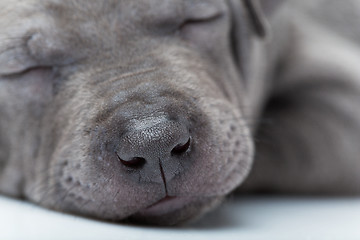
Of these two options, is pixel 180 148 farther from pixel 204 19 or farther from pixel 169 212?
pixel 204 19

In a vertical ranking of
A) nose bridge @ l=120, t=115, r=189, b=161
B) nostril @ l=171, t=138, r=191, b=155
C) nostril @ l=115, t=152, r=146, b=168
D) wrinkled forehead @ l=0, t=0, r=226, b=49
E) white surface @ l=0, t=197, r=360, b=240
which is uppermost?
wrinkled forehead @ l=0, t=0, r=226, b=49

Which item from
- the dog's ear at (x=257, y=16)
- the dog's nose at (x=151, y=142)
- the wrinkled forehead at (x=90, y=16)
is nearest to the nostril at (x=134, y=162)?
the dog's nose at (x=151, y=142)

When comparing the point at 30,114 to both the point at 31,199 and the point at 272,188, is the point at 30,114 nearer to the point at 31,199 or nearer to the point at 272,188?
the point at 31,199

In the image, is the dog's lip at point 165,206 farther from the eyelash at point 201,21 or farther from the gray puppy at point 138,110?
the eyelash at point 201,21

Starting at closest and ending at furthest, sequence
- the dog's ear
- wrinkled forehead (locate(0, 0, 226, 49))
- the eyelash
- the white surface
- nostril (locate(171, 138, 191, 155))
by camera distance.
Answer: the white surface < nostril (locate(171, 138, 191, 155)) < wrinkled forehead (locate(0, 0, 226, 49)) < the eyelash < the dog's ear

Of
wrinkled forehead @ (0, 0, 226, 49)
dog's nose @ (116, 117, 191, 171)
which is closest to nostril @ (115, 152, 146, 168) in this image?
dog's nose @ (116, 117, 191, 171)

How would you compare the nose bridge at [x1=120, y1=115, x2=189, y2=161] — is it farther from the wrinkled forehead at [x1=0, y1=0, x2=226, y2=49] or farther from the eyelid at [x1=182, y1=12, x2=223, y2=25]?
the eyelid at [x1=182, y1=12, x2=223, y2=25]

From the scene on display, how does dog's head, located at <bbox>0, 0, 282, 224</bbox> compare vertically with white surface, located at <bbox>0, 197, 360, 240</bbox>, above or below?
above
